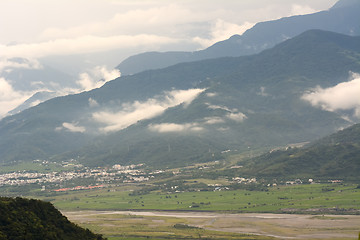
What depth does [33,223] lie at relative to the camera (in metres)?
103

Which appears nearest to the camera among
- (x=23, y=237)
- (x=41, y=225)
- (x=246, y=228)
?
(x=23, y=237)

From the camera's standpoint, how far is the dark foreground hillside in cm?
9684

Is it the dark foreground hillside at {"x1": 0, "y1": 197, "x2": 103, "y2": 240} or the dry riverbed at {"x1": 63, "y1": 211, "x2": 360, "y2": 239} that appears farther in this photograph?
the dry riverbed at {"x1": 63, "y1": 211, "x2": 360, "y2": 239}

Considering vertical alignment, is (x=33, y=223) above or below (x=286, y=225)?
below

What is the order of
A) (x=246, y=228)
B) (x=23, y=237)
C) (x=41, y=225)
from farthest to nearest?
1. (x=246, y=228)
2. (x=41, y=225)
3. (x=23, y=237)

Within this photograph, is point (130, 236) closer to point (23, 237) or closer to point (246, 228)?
point (246, 228)

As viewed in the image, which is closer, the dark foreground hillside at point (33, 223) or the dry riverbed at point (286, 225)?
the dark foreground hillside at point (33, 223)

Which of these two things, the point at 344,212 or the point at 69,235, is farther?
the point at 344,212

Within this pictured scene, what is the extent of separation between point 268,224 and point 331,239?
29.5 meters

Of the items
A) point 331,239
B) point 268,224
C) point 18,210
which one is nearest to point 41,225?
point 18,210

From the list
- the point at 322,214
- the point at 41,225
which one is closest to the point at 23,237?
the point at 41,225

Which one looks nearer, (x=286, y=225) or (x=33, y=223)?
(x=33, y=223)

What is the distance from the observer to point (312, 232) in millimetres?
170125

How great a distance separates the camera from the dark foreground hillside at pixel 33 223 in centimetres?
9684
